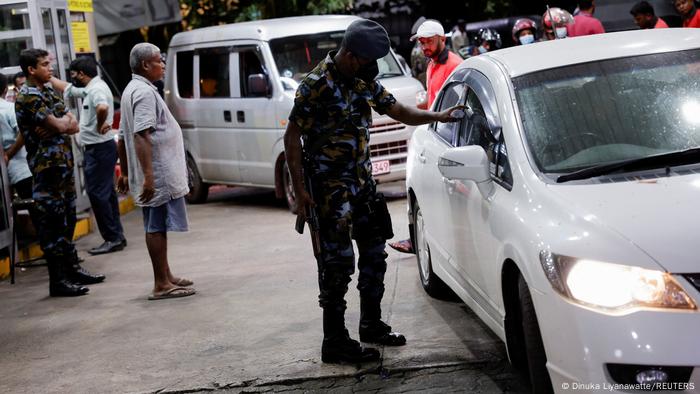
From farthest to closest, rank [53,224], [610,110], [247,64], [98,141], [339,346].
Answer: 1. [247,64]
2. [98,141]
3. [53,224]
4. [339,346]
5. [610,110]

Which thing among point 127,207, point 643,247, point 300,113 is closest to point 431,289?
point 300,113

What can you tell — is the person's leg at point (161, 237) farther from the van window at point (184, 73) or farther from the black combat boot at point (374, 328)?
the van window at point (184, 73)

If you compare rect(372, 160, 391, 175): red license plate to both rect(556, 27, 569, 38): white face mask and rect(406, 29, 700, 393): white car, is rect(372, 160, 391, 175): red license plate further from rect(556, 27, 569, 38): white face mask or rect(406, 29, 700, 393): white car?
rect(406, 29, 700, 393): white car

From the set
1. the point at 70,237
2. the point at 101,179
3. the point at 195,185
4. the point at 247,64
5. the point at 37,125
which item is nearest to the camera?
the point at 37,125

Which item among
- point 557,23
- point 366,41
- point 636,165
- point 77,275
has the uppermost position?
point 366,41

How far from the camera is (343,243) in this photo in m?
5.53

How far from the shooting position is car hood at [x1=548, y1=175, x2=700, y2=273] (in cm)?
376

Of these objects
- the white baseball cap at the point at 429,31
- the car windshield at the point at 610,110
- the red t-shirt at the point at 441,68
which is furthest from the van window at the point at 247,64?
the car windshield at the point at 610,110

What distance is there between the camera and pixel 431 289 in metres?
6.81

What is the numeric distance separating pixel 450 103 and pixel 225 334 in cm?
202

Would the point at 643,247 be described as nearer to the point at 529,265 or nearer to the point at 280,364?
the point at 529,265

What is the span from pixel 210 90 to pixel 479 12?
12019mm

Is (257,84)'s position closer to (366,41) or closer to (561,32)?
(561,32)

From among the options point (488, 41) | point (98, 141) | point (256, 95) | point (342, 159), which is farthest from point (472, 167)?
point (256, 95)
